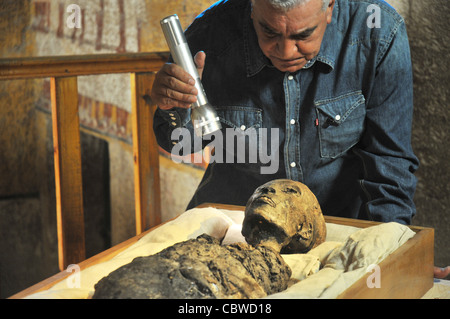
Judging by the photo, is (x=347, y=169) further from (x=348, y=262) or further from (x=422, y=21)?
(x=422, y=21)

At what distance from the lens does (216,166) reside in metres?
1.70

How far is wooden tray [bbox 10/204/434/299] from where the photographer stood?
98 centimetres

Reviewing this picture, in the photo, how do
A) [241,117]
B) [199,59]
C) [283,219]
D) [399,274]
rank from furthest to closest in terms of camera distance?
[241,117] → [199,59] → [283,219] → [399,274]

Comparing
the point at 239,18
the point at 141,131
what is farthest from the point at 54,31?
the point at 239,18

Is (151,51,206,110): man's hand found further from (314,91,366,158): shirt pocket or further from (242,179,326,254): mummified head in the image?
(314,91,366,158): shirt pocket

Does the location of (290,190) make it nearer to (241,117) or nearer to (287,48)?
(287,48)

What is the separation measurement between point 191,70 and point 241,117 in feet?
1.18

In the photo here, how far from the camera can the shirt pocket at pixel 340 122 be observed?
1.54m

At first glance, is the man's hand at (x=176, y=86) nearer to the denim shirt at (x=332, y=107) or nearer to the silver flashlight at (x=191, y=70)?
the silver flashlight at (x=191, y=70)

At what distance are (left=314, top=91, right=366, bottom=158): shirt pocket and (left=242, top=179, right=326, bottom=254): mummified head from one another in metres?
0.33

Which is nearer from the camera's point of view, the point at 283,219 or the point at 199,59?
the point at 283,219

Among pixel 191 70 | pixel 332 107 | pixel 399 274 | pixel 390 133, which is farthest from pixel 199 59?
pixel 399 274

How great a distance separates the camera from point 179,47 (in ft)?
4.09
